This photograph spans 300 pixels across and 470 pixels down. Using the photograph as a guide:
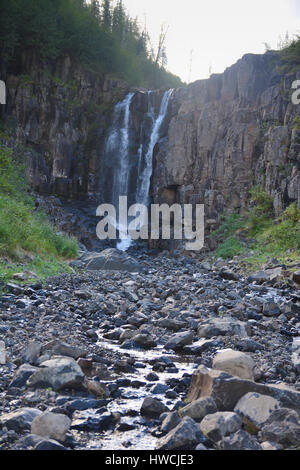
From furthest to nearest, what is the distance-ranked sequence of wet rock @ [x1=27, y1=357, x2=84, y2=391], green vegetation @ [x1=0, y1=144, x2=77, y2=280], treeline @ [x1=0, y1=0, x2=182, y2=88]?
1. treeline @ [x1=0, y1=0, x2=182, y2=88]
2. green vegetation @ [x1=0, y1=144, x2=77, y2=280]
3. wet rock @ [x1=27, y1=357, x2=84, y2=391]

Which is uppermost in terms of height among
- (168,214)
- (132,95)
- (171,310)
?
(132,95)

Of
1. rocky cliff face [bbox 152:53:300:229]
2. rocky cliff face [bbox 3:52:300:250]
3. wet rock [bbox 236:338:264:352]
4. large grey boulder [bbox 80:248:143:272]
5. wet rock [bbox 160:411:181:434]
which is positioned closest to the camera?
wet rock [bbox 160:411:181:434]

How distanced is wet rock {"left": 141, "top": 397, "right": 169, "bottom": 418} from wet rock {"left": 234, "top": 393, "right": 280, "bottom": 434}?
687 millimetres

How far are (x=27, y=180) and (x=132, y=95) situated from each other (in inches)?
413

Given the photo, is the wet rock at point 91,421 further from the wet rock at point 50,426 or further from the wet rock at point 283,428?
the wet rock at point 283,428

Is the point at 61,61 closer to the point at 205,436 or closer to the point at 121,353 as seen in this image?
the point at 121,353

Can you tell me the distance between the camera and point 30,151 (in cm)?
2547

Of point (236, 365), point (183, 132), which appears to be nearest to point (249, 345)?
point (236, 365)

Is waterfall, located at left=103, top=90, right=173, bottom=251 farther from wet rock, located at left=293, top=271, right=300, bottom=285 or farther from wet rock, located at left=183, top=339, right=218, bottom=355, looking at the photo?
wet rock, located at left=183, top=339, right=218, bottom=355

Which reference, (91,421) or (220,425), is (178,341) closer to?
(91,421)

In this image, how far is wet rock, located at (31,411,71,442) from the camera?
111 inches

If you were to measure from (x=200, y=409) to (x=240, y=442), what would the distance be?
528 mm

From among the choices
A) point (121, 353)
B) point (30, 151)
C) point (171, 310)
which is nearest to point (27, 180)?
point (30, 151)

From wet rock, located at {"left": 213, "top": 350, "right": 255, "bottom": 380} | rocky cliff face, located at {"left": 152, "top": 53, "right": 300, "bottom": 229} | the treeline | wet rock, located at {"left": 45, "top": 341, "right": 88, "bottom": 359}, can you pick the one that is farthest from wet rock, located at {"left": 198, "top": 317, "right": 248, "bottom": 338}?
the treeline
